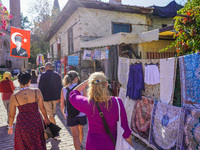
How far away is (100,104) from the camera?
1899 mm

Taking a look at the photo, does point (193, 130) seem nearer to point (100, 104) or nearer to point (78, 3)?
point (100, 104)

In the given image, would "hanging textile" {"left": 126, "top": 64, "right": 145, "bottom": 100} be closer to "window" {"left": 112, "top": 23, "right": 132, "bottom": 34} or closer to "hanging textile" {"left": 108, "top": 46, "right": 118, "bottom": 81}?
"hanging textile" {"left": 108, "top": 46, "right": 118, "bottom": 81}

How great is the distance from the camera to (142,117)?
4.16 meters

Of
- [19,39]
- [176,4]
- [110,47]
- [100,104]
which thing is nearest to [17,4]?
[19,39]

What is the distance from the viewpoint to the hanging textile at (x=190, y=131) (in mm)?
2719

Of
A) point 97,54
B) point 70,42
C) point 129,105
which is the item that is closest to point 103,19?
point 70,42

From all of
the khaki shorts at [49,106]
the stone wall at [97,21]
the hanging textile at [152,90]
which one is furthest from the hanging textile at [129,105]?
the stone wall at [97,21]

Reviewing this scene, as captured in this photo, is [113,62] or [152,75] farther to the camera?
[113,62]

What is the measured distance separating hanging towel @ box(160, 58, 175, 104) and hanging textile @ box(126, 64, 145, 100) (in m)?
0.66

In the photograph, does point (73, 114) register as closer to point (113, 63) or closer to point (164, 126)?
point (164, 126)

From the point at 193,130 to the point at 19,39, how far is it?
243 inches

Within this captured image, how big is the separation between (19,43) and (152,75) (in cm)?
504

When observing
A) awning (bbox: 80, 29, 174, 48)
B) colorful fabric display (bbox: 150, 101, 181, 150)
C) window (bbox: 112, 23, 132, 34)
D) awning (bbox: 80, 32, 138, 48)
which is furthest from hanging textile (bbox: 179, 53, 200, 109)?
window (bbox: 112, 23, 132, 34)

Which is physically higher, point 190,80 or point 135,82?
point 190,80
